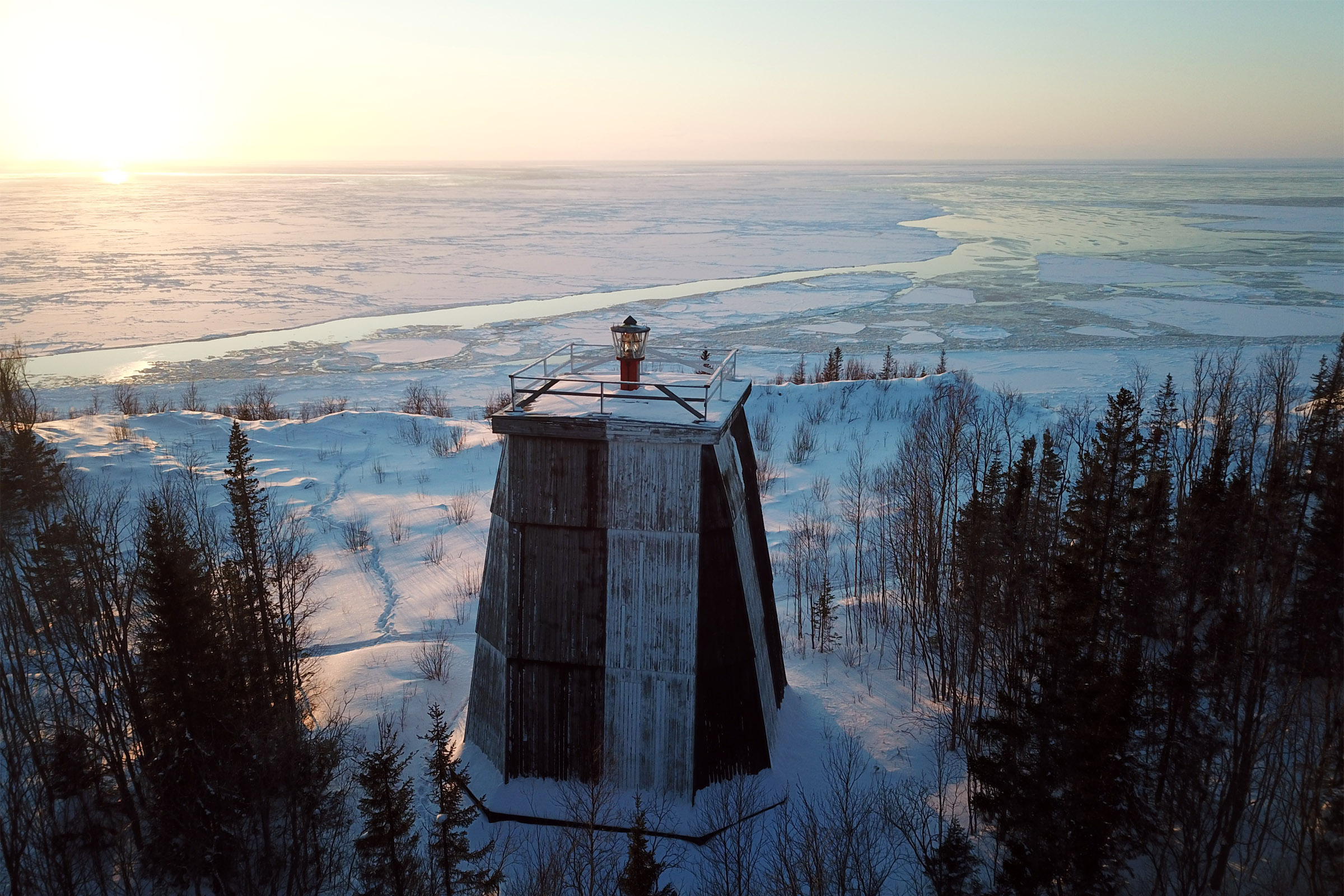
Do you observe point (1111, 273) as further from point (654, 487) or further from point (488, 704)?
point (488, 704)

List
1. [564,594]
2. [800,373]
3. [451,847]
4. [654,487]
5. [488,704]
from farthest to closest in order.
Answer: [800,373]
[488,704]
[564,594]
[654,487]
[451,847]

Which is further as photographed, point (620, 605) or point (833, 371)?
point (833, 371)

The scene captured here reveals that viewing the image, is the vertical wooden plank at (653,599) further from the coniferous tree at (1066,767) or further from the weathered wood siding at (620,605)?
the coniferous tree at (1066,767)

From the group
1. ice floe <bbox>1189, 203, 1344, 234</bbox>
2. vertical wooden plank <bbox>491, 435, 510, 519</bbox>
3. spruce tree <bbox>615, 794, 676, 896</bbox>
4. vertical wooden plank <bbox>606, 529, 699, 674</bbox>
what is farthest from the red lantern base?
ice floe <bbox>1189, 203, 1344, 234</bbox>

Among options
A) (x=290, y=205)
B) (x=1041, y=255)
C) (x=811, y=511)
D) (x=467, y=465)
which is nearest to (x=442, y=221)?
(x=290, y=205)

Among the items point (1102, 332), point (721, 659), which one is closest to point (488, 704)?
point (721, 659)

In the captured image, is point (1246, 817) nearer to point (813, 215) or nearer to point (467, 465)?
point (467, 465)

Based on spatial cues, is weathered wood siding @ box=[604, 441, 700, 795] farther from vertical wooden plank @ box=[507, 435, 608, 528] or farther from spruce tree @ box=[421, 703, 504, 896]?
spruce tree @ box=[421, 703, 504, 896]

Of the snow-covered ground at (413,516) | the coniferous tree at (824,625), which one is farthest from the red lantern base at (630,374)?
the coniferous tree at (824,625)
